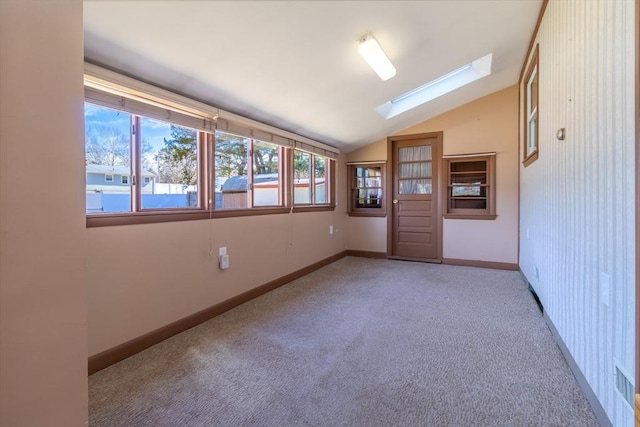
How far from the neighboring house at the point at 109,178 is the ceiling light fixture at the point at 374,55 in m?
1.92

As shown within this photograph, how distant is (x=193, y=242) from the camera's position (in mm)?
2613

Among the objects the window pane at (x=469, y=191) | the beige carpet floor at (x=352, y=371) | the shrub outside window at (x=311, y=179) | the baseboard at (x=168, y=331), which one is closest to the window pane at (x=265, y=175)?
the shrub outside window at (x=311, y=179)

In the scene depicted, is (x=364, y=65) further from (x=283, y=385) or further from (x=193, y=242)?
(x=283, y=385)

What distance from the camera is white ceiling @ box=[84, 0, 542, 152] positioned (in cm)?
180

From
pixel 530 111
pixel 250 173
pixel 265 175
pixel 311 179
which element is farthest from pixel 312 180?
pixel 530 111

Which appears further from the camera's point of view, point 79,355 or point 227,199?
point 227,199

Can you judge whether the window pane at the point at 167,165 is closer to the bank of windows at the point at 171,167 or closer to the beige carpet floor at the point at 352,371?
the bank of windows at the point at 171,167

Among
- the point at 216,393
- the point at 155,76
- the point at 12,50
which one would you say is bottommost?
the point at 216,393

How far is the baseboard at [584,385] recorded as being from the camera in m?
1.41

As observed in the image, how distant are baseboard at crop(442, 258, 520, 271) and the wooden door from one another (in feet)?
0.60

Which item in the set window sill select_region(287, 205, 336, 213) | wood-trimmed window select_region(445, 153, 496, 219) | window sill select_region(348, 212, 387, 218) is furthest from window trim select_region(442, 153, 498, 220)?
window sill select_region(287, 205, 336, 213)

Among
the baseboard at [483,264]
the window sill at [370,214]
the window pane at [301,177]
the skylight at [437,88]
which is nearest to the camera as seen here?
the skylight at [437,88]

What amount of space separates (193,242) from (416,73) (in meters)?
2.80

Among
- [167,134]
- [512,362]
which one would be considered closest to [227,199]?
[167,134]
